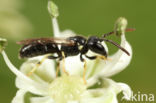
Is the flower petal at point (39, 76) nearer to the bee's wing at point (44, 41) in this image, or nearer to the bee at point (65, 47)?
the bee at point (65, 47)

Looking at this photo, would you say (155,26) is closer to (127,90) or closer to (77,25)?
(77,25)

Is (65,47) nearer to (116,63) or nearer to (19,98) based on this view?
(116,63)

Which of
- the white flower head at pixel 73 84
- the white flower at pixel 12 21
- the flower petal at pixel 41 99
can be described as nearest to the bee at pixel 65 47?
the white flower head at pixel 73 84

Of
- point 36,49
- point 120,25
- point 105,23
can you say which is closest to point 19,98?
point 36,49

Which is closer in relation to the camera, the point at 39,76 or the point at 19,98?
the point at 19,98

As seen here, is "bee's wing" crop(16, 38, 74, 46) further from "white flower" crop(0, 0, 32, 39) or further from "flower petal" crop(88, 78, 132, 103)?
"white flower" crop(0, 0, 32, 39)
